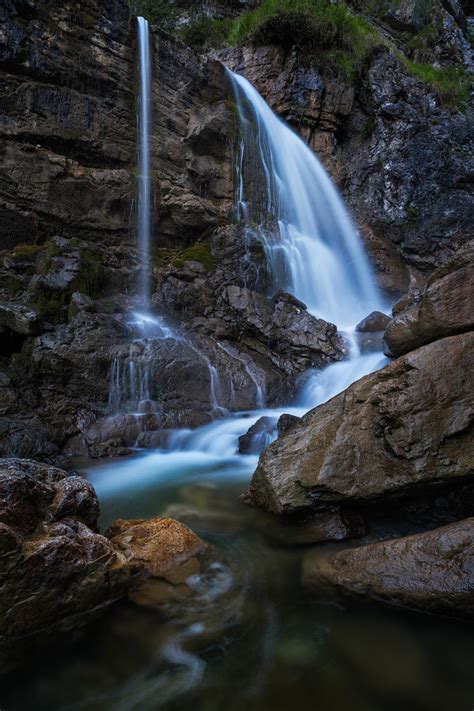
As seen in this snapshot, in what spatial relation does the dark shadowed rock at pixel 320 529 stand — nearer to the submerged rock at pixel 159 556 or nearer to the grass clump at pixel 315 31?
the submerged rock at pixel 159 556

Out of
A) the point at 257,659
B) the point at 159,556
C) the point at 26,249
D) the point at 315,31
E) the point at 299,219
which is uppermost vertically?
the point at 315,31

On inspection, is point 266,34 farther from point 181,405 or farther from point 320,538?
point 320,538

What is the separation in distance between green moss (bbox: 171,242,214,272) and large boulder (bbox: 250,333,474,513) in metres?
10.1

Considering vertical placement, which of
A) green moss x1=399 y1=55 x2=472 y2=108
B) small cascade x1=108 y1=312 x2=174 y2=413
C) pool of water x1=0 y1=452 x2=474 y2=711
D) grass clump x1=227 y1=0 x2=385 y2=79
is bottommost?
pool of water x1=0 y1=452 x2=474 y2=711

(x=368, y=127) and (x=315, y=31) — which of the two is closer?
(x=368, y=127)

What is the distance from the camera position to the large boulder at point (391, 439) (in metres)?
3.67

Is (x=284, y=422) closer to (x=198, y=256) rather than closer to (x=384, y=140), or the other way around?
(x=198, y=256)

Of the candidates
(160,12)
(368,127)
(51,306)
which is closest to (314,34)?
(368,127)

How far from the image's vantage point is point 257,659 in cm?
262

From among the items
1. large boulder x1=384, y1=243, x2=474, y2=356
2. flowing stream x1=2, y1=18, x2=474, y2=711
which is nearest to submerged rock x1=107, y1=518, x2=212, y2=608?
flowing stream x1=2, y1=18, x2=474, y2=711

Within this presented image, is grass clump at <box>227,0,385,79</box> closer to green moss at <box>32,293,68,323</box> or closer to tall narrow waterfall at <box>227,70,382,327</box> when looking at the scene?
tall narrow waterfall at <box>227,70,382,327</box>

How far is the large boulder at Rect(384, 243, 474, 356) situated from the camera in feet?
13.4

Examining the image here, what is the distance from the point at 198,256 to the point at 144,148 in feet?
14.1

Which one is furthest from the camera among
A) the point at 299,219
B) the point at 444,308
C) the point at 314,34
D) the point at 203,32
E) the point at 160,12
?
the point at 203,32
